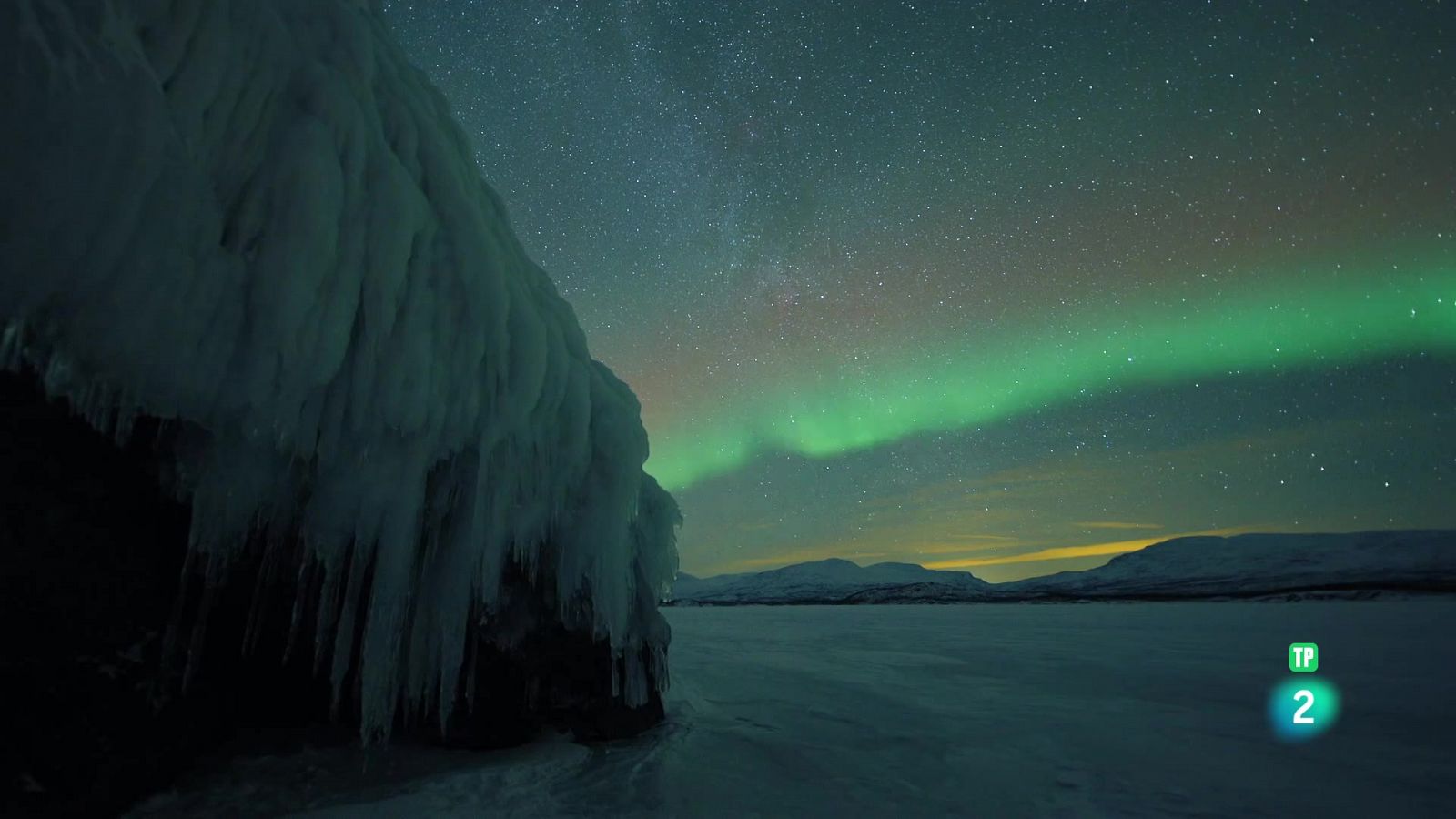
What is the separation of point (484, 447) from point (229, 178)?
2.19 metres

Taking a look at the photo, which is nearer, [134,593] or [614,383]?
[134,593]

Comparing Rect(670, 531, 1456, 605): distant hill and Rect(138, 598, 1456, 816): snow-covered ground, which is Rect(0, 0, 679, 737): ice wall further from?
Rect(670, 531, 1456, 605): distant hill

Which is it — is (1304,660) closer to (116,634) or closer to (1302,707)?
(1302,707)

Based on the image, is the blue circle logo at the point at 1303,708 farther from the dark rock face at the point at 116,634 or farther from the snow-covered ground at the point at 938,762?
the dark rock face at the point at 116,634

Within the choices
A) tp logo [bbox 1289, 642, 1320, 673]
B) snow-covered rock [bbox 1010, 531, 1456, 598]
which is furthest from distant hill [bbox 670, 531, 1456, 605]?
tp logo [bbox 1289, 642, 1320, 673]

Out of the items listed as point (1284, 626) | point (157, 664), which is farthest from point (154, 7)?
point (1284, 626)

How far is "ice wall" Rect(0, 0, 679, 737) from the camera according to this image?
9.32ft

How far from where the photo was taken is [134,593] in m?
3.45

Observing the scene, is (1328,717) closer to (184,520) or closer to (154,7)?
(184,520)

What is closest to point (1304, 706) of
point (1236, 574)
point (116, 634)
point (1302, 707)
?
point (1302, 707)

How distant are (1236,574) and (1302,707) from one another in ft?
414

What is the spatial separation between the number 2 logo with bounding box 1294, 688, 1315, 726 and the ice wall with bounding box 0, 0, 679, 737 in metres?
6.81

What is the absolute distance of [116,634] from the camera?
3303 millimetres

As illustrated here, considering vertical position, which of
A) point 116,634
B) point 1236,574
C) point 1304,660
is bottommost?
point 1236,574
